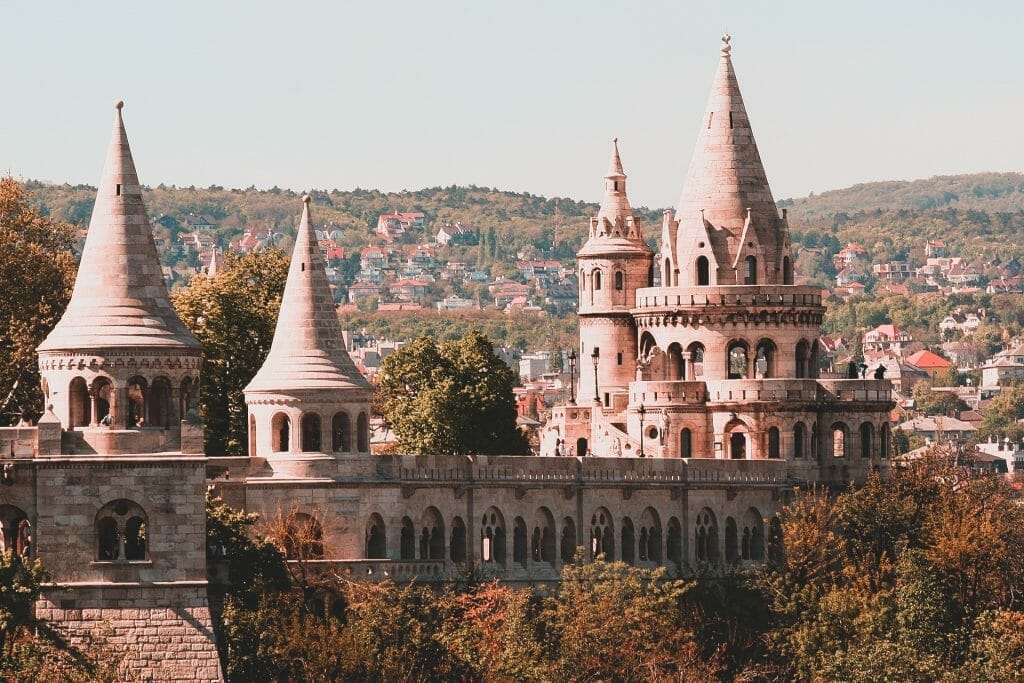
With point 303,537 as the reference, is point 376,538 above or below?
below

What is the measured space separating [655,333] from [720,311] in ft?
10.4

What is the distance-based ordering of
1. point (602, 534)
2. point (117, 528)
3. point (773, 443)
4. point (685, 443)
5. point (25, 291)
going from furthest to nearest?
point (685, 443) < point (773, 443) < point (602, 534) < point (25, 291) < point (117, 528)

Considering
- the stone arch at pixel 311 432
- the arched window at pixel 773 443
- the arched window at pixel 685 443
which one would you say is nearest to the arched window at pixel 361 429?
the stone arch at pixel 311 432

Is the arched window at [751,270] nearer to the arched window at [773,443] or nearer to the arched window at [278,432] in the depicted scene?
the arched window at [773,443]

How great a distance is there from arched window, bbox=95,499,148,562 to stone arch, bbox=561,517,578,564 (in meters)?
28.2

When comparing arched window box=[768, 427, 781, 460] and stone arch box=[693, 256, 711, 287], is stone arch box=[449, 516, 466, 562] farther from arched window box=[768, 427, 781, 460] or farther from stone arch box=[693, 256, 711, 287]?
stone arch box=[693, 256, 711, 287]

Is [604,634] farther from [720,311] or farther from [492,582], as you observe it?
[720,311]

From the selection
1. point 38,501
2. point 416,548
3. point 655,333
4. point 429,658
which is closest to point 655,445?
point 655,333

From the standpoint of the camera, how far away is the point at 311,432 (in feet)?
342

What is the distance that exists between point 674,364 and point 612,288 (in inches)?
210

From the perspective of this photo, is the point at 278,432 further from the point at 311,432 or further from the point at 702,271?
the point at 702,271

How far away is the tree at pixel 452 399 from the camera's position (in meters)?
138

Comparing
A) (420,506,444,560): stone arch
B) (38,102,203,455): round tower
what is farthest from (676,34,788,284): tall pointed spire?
(38,102,203,455): round tower

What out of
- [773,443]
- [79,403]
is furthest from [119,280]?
[773,443]
